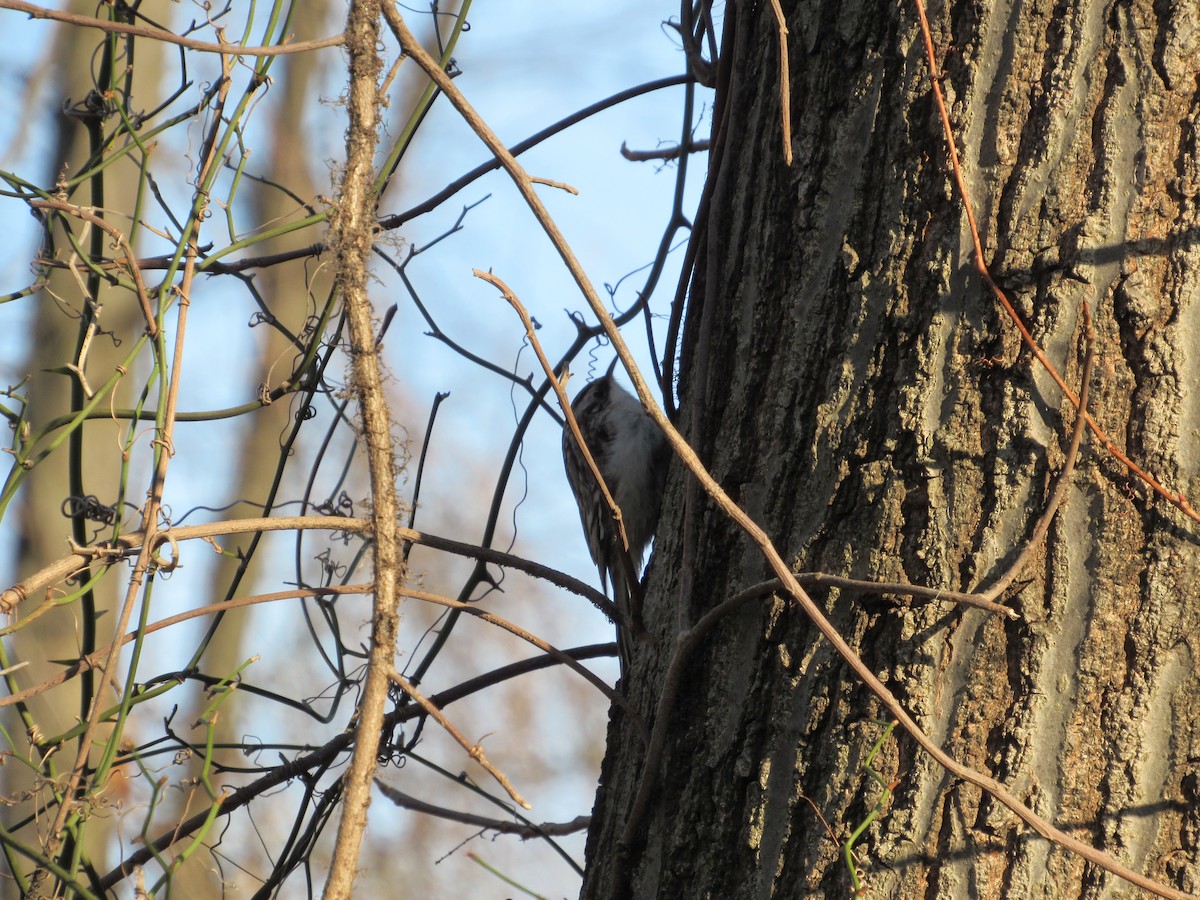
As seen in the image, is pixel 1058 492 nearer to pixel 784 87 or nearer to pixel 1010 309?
pixel 1010 309

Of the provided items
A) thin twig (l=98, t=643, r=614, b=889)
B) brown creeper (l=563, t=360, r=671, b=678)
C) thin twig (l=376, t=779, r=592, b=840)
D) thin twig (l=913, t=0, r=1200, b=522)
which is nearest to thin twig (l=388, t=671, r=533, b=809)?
thin twig (l=98, t=643, r=614, b=889)

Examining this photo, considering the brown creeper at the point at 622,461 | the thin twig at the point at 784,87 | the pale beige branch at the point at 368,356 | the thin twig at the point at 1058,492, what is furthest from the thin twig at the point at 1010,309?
→ the brown creeper at the point at 622,461

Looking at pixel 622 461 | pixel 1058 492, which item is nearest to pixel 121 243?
pixel 1058 492

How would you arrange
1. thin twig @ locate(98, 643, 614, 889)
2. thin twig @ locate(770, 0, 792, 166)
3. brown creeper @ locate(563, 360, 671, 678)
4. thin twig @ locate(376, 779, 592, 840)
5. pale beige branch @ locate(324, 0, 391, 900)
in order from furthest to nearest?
brown creeper @ locate(563, 360, 671, 678)
thin twig @ locate(376, 779, 592, 840)
thin twig @ locate(98, 643, 614, 889)
thin twig @ locate(770, 0, 792, 166)
pale beige branch @ locate(324, 0, 391, 900)

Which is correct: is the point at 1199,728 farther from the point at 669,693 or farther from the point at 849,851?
the point at 669,693

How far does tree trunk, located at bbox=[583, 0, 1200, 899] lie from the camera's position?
4.67 ft

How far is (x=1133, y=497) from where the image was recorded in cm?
145

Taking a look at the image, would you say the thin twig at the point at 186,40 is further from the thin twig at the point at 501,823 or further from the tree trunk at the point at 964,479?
the thin twig at the point at 501,823

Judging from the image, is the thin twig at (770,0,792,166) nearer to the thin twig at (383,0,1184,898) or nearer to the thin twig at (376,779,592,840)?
the thin twig at (383,0,1184,898)

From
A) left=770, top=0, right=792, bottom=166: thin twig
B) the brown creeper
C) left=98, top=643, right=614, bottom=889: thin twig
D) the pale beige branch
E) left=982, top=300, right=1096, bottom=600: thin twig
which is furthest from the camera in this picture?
the brown creeper

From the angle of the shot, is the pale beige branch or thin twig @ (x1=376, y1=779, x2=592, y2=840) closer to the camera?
the pale beige branch

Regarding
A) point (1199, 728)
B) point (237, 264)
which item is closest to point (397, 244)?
point (237, 264)

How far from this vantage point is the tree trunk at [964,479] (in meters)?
1.42

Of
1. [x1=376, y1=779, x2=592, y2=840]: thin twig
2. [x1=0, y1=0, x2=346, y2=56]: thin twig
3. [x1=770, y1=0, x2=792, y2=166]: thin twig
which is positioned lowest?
[x1=376, y1=779, x2=592, y2=840]: thin twig
